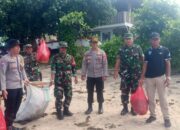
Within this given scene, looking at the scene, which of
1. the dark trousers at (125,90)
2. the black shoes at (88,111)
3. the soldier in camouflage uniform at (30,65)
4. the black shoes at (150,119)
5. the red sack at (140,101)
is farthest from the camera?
the soldier in camouflage uniform at (30,65)

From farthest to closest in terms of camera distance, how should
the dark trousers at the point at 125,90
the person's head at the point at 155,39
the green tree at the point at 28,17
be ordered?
the green tree at the point at 28,17
the dark trousers at the point at 125,90
the person's head at the point at 155,39

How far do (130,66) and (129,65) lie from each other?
0.10 feet

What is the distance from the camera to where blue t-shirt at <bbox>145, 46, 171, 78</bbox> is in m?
6.59

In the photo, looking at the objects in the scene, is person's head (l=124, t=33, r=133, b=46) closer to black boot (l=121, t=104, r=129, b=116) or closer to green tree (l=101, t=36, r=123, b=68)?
black boot (l=121, t=104, r=129, b=116)

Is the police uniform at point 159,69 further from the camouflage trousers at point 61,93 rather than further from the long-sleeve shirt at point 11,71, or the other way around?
the long-sleeve shirt at point 11,71

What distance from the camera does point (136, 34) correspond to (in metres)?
15.5

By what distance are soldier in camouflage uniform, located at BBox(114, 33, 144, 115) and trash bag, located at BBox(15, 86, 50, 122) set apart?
1649 mm

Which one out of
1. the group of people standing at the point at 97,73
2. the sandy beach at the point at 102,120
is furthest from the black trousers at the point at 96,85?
the sandy beach at the point at 102,120

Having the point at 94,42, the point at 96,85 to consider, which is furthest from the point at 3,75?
the point at 96,85

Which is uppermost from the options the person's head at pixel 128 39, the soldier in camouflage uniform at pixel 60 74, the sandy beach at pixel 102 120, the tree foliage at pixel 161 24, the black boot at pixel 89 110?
the tree foliage at pixel 161 24

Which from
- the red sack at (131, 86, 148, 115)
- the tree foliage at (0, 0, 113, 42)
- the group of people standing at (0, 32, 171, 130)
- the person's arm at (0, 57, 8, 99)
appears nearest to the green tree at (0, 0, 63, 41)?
the tree foliage at (0, 0, 113, 42)

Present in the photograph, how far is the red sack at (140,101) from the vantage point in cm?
709

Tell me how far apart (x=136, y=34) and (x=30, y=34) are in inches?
455

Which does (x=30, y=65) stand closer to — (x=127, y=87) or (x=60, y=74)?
(x=60, y=74)
